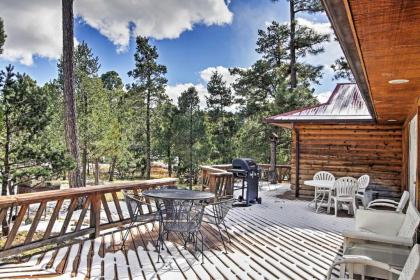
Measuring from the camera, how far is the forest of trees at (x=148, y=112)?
20.1 ft

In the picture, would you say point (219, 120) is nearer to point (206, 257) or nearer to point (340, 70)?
point (340, 70)

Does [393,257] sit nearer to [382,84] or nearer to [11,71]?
[382,84]

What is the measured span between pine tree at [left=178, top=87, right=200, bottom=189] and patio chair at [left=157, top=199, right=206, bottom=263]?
536 inches

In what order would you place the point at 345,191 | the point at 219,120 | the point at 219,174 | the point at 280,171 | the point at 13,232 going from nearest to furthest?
the point at 13,232 → the point at 345,191 → the point at 219,174 → the point at 280,171 → the point at 219,120

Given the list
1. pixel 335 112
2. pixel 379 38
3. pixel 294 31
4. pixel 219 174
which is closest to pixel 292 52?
pixel 294 31

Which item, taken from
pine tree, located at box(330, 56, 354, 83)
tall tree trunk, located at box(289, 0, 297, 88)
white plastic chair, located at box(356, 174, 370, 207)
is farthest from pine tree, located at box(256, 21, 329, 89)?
white plastic chair, located at box(356, 174, 370, 207)

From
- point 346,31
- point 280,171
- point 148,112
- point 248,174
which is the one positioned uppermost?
point 148,112

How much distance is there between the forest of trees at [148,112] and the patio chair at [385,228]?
532cm

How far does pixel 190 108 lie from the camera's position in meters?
19.1

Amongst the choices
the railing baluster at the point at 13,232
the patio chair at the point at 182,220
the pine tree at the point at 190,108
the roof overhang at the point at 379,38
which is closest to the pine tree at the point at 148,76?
the pine tree at the point at 190,108

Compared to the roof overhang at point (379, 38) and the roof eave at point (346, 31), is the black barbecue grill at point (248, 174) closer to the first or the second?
the roof overhang at point (379, 38)

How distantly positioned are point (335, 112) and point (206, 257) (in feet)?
20.6

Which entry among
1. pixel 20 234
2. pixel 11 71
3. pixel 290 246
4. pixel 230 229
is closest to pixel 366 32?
pixel 290 246

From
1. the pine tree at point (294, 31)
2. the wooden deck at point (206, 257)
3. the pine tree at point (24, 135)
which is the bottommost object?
the wooden deck at point (206, 257)
